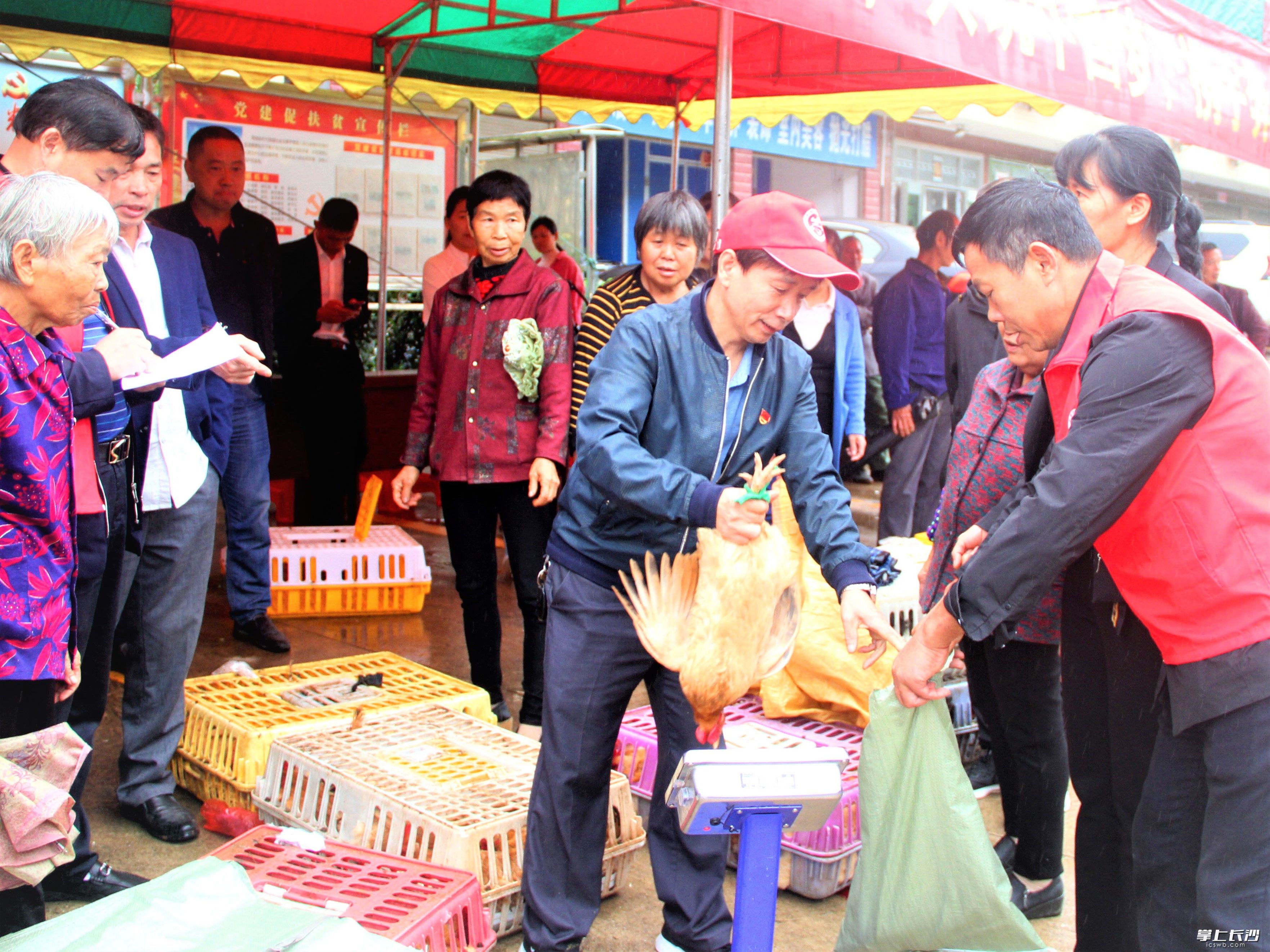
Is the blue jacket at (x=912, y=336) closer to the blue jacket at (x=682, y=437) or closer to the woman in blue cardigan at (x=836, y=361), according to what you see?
the woman in blue cardigan at (x=836, y=361)

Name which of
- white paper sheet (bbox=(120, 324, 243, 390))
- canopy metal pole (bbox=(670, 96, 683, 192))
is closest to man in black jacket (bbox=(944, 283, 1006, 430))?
white paper sheet (bbox=(120, 324, 243, 390))

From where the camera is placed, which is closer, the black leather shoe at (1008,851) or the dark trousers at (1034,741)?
the dark trousers at (1034,741)

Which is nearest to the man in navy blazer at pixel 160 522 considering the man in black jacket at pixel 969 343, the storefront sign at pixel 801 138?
the man in black jacket at pixel 969 343

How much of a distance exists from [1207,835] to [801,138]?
49.5 feet

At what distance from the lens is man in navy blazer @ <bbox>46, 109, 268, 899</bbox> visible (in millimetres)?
2807

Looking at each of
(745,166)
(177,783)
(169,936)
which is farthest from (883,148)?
(169,936)

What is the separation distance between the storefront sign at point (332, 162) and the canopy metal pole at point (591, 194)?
4616 mm

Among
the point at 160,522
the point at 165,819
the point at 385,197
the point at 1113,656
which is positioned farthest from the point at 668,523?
the point at 385,197

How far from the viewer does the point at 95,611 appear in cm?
264

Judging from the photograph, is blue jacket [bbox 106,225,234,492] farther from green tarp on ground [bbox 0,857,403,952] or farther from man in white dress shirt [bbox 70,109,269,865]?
green tarp on ground [bbox 0,857,403,952]

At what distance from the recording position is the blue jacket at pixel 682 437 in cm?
222

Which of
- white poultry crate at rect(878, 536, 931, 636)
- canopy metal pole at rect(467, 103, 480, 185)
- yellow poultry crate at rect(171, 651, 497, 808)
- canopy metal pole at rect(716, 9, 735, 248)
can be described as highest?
canopy metal pole at rect(467, 103, 480, 185)

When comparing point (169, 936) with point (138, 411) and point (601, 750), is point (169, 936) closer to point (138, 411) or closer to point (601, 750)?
point (601, 750)

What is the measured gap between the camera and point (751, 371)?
236 cm
